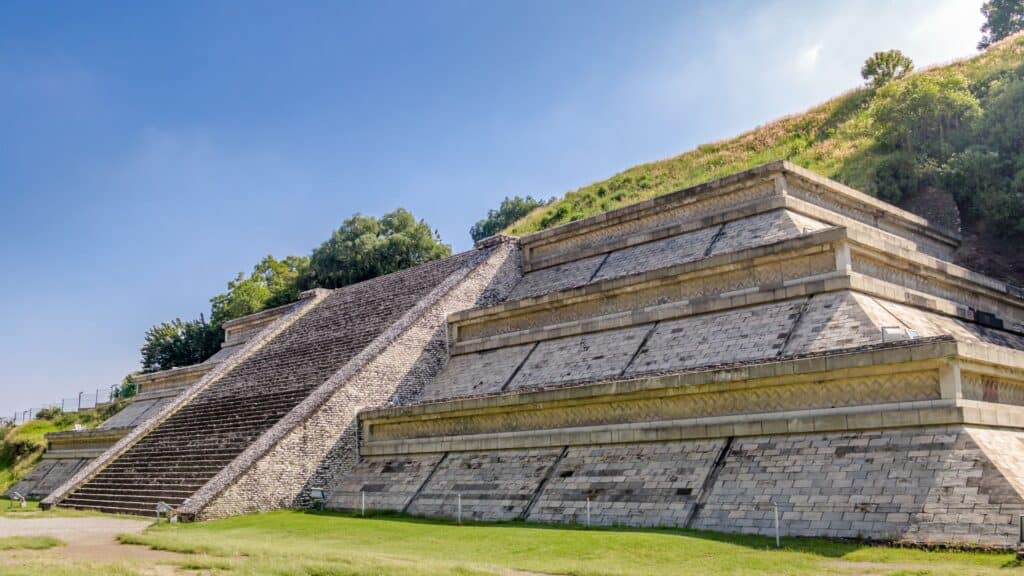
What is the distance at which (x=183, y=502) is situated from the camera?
1487 centimetres

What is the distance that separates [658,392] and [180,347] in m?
32.5

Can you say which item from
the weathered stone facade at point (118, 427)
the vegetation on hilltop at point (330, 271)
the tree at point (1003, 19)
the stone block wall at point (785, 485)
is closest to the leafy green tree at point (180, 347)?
the vegetation on hilltop at point (330, 271)

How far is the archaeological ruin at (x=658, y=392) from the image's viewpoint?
902 centimetres

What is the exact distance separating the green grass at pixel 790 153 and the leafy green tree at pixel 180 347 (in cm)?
1504

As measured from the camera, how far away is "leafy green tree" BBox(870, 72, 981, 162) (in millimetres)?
22359

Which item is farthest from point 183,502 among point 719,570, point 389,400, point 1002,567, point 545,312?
point 1002,567

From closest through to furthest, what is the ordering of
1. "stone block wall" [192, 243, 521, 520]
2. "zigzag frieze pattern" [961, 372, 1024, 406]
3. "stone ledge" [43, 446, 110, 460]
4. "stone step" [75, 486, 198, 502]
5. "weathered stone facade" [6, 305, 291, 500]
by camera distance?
"zigzag frieze pattern" [961, 372, 1024, 406] < "stone block wall" [192, 243, 521, 520] < "stone step" [75, 486, 198, 502] < "stone ledge" [43, 446, 110, 460] < "weathered stone facade" [6, 305, 291, 500]

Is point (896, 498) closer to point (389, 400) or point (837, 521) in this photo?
point (837, 521)

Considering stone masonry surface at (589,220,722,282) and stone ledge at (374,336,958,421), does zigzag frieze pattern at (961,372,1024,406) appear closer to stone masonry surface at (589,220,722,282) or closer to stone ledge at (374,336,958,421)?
stone ledge at (374,336,958,421)

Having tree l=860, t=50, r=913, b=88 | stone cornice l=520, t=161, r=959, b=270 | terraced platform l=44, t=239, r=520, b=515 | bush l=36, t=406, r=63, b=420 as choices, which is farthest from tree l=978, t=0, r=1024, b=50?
bush l=36, t=406, r=63, b=420

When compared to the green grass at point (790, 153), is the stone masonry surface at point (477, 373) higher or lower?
lower

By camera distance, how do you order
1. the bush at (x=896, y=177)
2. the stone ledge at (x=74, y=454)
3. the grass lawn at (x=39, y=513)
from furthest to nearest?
the stone ledge at (x=74, y=454)
the bush at (x=896, y=177)
the grass lawn at (x=39, y=513)

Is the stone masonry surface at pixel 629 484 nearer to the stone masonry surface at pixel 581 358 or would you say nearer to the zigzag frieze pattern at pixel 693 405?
the zigzag frieze pattern at pixel 693 405

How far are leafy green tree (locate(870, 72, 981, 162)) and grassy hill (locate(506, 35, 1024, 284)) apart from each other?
67 mm
